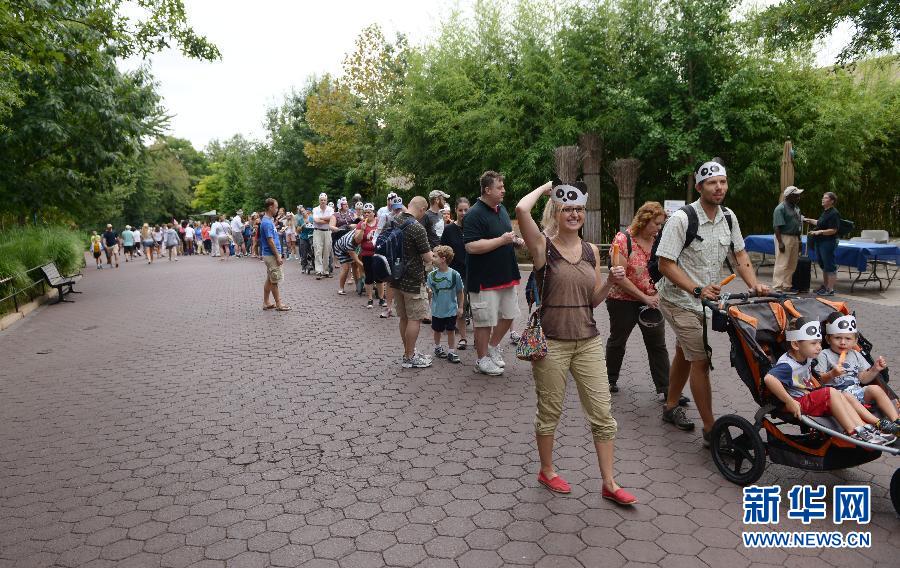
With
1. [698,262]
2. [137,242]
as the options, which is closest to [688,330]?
[698,262]

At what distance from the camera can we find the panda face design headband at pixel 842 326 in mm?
3867

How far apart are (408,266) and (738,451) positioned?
12.7ft

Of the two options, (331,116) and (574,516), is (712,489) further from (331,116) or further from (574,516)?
(331,116)

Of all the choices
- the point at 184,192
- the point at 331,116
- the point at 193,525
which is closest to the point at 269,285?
the point at 193,525

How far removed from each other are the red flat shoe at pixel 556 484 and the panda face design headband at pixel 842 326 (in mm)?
1945

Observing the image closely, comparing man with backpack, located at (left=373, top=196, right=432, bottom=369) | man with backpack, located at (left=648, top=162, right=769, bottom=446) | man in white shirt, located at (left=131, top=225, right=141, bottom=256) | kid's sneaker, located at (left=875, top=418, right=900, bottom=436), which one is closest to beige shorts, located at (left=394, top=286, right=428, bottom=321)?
man with backpack, located at (left=373, top=196, right=432, bottom=369)

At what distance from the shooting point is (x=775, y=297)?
422cm

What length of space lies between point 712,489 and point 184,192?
230ft

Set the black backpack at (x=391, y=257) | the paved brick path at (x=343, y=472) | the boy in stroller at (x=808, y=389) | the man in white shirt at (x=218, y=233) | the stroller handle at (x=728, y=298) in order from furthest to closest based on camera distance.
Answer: the man in white shirt at (x=218, y=233) → the black backpack at (x=391, y=257) → the stroller handle at (x=728, y=298) → the boy in stroller at (x=808, y=389) → the paved brick path at (x=343, y=472)

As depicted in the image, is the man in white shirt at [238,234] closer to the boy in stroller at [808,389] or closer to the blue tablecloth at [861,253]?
the blue tablecloth at [861,253]

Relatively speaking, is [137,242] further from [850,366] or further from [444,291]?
[850,366]

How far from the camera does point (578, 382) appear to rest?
12.6ft

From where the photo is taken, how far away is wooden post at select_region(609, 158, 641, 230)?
15266mm

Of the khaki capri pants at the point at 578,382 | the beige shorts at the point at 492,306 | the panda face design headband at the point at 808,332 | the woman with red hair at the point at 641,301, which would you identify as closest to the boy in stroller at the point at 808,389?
the panda face design headband at the point at 808,332
